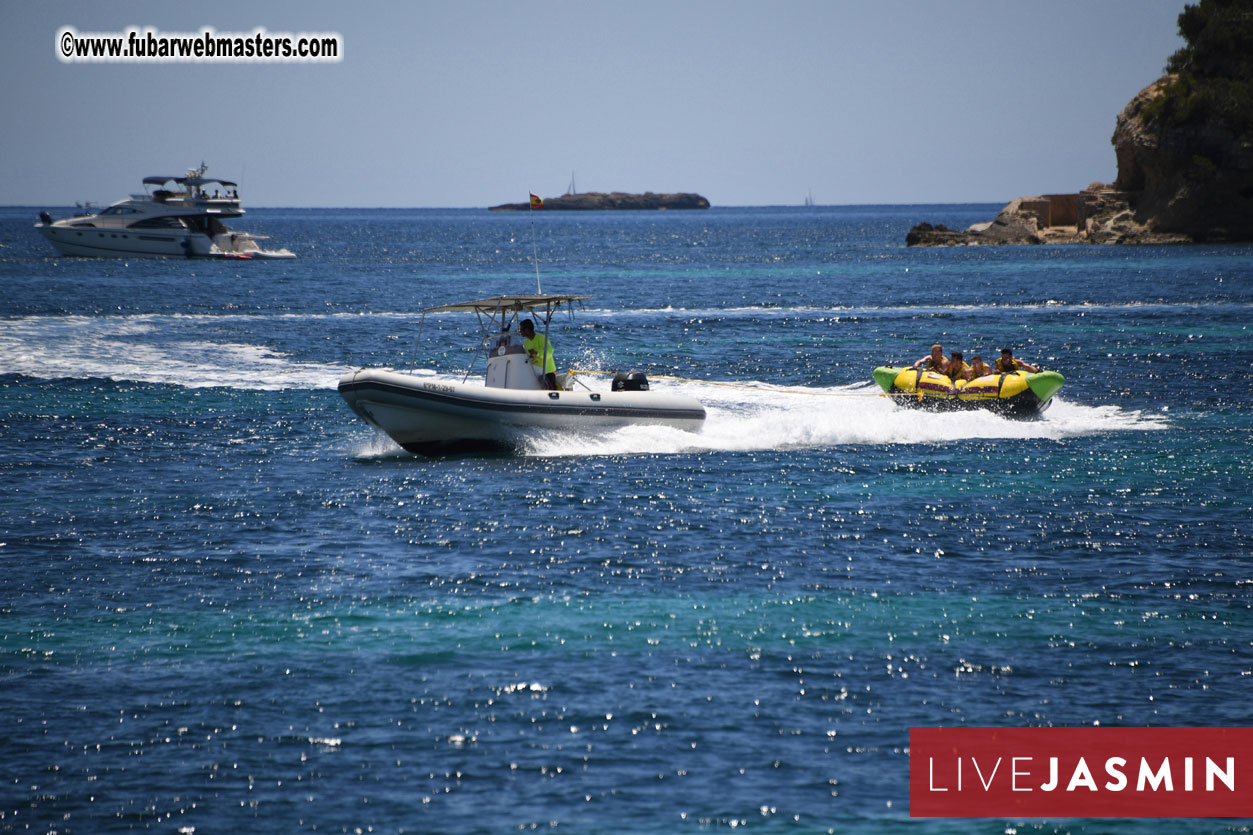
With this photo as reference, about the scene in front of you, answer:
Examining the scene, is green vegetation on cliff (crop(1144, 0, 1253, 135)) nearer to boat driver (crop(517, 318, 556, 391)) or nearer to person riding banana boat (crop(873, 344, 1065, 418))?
person riding banana boat (crop(873, 344, 1065, 418))

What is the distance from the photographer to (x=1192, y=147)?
75500mm

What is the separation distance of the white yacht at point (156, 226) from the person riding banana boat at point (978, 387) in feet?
199

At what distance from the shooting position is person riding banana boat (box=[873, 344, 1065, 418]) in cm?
2131

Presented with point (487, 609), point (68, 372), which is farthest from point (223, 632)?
point (68, 372)

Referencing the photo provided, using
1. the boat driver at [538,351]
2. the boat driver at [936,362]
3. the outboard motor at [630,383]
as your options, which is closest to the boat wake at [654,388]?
the outboard motor at [630,383]

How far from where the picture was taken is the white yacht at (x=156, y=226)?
73.8m

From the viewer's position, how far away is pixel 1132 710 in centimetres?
934

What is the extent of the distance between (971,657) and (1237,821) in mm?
2718

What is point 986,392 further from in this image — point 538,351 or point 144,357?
point 144,357

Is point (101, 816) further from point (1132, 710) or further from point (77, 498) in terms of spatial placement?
point (77, 498)

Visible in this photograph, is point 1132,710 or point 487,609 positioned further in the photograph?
point 487,609

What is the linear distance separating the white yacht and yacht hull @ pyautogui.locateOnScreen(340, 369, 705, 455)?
60.2 meters

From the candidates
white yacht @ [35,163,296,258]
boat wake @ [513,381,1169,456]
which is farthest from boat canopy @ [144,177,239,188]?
boat wake @ [513,381,1169,456]

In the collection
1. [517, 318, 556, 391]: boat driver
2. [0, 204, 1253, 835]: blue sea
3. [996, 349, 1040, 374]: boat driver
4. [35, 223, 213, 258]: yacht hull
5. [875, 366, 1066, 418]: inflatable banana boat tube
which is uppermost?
[35, 223, 213, 258]: yacht hull
